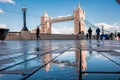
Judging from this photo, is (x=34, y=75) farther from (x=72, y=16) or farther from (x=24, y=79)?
(x=72, y=16)

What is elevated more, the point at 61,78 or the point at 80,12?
the point at 80,12

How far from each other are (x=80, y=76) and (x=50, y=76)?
0.32 m

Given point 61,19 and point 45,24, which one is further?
point 45,24

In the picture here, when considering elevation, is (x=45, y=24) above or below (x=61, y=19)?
below

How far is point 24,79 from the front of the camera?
2.65 metres

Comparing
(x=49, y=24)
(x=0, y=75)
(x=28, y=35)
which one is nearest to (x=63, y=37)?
(x=28, y=35)

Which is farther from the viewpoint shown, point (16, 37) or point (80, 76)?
point (16, 37)

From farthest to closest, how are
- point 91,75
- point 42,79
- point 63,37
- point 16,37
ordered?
point 63,37
point 16,37
point 91,75
point 42,79

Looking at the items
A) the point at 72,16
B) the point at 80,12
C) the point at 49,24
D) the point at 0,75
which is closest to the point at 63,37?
the point at 0,75

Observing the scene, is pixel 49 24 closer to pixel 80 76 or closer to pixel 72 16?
pixel 72 16

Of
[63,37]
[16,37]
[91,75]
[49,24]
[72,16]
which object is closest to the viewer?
[91,75]

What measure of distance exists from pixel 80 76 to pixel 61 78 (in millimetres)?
218

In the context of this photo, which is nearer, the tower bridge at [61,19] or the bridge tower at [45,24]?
the tower bridge at [61,19]

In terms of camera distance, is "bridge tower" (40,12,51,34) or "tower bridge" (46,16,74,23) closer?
"tower bridge" (46,16,74,23)
